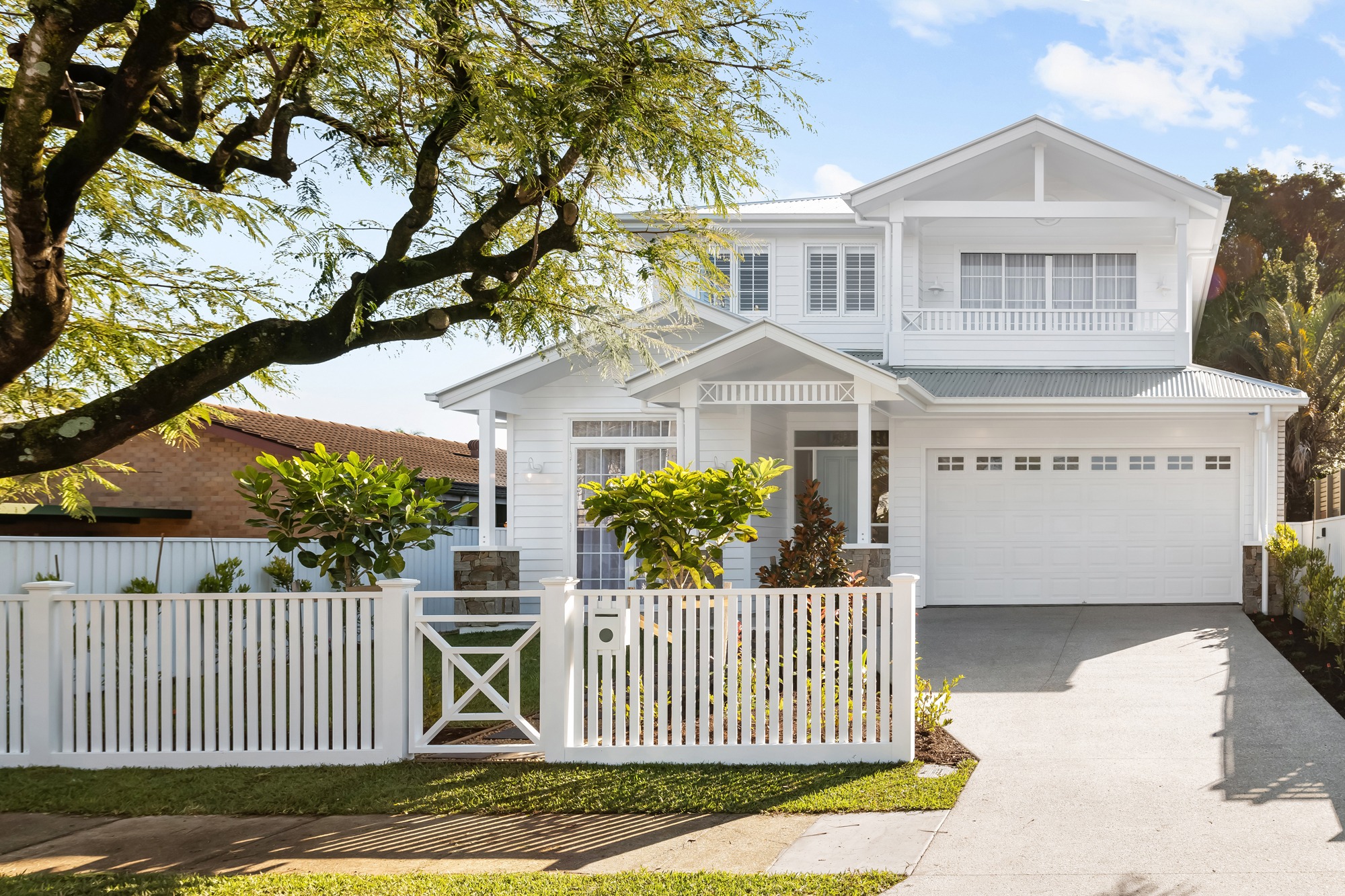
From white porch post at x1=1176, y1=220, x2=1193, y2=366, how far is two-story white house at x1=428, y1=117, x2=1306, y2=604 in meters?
0.04

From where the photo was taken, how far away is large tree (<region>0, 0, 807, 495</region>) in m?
5.95

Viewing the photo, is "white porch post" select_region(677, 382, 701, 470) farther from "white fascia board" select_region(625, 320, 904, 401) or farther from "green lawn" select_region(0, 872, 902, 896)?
"green lawn" select_region(0, 872, 902, 896)

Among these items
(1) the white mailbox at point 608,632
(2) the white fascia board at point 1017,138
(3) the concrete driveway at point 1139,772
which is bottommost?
(3) the concrete driveway at point 1139,772

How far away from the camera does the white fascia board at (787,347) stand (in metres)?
13.2

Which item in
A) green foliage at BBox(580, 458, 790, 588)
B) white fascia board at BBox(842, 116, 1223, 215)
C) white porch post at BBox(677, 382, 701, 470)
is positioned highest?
white fascia board at BBox(842, 116, 1223, 215)

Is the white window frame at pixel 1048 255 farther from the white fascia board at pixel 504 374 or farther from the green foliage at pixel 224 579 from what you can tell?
the green foliage at pixel 224 579

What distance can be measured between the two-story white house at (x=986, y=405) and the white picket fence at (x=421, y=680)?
6.51m

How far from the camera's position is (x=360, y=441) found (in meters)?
24.0

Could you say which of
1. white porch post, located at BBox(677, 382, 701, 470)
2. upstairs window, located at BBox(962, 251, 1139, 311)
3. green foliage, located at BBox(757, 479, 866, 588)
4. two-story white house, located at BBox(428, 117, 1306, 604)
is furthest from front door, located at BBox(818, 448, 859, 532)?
green foliage, located at BBox(757, 479, 866, 588)

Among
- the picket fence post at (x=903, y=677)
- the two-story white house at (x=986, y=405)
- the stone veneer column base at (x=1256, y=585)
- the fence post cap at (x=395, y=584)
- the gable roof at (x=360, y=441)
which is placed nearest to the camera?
the picket fence post at (x=903, y=677)

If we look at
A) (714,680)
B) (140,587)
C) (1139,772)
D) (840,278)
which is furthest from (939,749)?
(840,278)

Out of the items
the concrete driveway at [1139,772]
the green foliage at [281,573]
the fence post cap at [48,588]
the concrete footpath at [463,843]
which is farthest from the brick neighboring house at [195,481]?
the concrete driveway at [1139,772]

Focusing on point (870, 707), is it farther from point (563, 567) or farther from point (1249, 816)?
point (563, 567)

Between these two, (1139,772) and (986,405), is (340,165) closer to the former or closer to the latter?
(1139,772)
